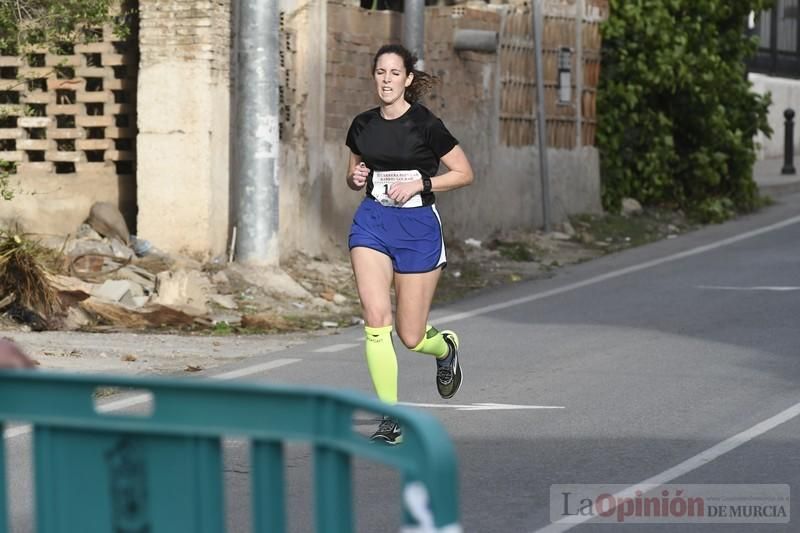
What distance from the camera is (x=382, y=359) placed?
25.2 feet

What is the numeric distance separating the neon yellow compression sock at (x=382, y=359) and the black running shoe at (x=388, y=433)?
23cm

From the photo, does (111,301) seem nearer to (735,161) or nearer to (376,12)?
(376,12)

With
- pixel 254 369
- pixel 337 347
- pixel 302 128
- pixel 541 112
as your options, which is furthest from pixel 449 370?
pixel 541 112

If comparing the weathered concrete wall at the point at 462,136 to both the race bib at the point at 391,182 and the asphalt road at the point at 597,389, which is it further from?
the race bib at the point at 391,182

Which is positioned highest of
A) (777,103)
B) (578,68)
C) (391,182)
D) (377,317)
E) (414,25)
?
(414,25)

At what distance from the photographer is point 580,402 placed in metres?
8.93

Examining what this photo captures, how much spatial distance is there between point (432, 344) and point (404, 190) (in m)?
0.88

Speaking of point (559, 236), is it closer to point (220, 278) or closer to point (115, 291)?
point (220, 278)

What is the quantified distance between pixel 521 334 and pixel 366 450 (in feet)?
29.6

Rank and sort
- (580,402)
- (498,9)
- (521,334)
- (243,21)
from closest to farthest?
1. (580,402)
2. (521,334)
3. (243,21)
4. (498,9)

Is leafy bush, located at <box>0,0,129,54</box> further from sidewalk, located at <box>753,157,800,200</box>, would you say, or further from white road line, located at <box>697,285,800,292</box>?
sidewalk, located at <box>753,157,800,200</box>

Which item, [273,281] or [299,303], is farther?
[273,281]

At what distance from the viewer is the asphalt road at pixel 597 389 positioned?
6.73 meters

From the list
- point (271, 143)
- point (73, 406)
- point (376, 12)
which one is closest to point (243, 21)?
point (271, 143)
